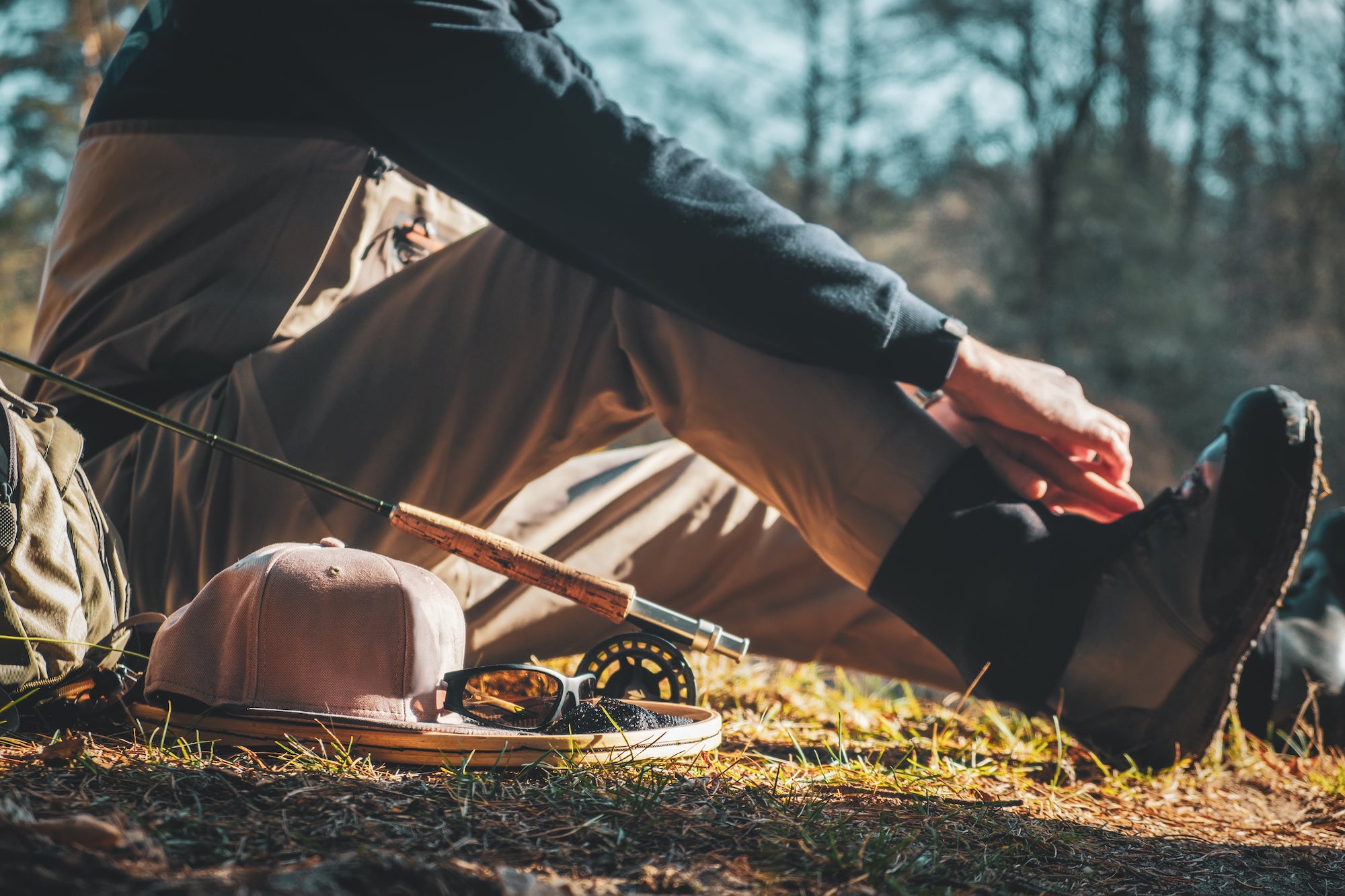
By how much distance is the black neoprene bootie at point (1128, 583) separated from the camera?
1615 millimetres

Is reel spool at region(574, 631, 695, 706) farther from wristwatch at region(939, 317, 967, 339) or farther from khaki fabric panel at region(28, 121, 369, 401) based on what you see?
khaki fabric panel at region(28, 121, 369, 401)

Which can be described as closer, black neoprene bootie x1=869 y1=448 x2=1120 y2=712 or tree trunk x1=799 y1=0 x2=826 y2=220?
black neoprene bootie x1=869 y1=448 x2=1120 y2=712

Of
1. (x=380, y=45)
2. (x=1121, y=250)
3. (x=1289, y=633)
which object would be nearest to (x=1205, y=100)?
(x=1121, y=250)

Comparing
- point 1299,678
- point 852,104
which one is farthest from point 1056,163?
point 1299,678

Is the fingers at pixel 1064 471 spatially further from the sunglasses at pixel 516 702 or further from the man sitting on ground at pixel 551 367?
the sunglasses at pixel 516 702

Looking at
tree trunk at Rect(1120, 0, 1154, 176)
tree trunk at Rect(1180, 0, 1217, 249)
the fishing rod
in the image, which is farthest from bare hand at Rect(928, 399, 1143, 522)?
tree trunk at Rect(1180, 0, 1217, 249)

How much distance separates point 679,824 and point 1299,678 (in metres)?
1.58

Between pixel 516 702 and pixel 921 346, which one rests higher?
pixel 921 346

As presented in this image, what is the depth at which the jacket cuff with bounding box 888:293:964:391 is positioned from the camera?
5.47ft

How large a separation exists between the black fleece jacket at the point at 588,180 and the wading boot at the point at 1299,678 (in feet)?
3.29

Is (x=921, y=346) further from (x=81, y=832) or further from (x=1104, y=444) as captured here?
(x=81, y=832)

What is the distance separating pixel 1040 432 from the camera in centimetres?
173

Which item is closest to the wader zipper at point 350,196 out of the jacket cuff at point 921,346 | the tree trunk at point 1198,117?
the jacket cuff at point 921,346

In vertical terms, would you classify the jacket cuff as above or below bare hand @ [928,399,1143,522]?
above
